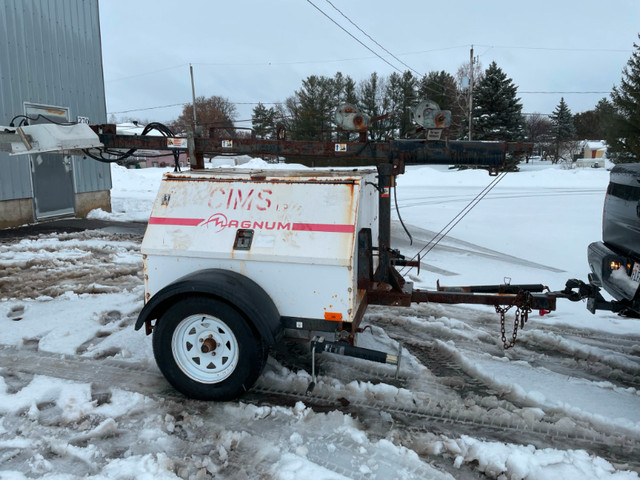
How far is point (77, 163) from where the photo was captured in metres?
13.3

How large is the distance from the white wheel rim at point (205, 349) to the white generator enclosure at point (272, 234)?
0.44 meters

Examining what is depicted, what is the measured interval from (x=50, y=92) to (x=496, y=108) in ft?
123

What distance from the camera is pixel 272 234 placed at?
152 inches

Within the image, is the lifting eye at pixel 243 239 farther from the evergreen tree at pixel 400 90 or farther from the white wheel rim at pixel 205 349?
the evergreen tree at pixel 400 90

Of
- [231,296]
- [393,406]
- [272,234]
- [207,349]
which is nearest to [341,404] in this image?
[393,406]

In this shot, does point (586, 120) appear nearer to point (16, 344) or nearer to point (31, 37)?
point (31, 37)

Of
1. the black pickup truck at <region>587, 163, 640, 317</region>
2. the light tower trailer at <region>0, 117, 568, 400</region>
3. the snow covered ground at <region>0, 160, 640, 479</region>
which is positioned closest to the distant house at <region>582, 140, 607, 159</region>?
the snow covered ground at <region>0, 160, 640, 479</region>

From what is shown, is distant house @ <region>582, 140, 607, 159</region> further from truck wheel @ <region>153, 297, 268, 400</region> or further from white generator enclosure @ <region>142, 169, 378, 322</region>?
truck wheel @ <region>153, 297, 268, 400</region>

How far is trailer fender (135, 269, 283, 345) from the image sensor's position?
3.59 metres

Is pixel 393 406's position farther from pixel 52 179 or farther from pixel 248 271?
pixel 52 179

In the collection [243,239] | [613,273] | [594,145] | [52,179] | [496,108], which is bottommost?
[613,273]

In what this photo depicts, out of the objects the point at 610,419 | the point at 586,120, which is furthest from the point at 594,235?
the point at 586,120

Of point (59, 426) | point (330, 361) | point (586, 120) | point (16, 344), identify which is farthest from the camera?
point (586, 120)

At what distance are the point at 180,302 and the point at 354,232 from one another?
1436mm
